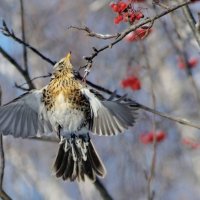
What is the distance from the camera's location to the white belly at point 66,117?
3.64 metres

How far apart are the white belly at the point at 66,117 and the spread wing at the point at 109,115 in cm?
8

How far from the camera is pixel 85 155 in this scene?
146 inches

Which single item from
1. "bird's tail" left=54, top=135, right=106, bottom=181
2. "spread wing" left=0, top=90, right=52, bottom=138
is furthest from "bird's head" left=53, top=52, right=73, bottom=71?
"bird's tail" left=54, top=135, right=106, bottom=181

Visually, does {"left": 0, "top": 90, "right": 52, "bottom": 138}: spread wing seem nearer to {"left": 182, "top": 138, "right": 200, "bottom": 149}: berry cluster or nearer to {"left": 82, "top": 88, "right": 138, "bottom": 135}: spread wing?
{"left": 82, "top": 88, "right": 138, "bottom": 135}: spread wing

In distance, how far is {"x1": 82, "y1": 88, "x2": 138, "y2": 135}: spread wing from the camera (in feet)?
11.3

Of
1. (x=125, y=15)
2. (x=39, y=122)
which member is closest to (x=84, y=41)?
(x=39, y=122)

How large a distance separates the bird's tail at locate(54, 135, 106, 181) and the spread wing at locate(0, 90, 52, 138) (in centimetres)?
15

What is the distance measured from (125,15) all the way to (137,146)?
4.38 meters

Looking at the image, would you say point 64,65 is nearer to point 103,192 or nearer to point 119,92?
point 103,192

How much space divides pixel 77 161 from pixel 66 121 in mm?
249

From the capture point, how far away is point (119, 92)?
7227 mm

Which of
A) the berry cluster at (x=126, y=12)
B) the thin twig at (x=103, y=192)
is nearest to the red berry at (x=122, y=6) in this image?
the berry cluster at (x=126, y=12)

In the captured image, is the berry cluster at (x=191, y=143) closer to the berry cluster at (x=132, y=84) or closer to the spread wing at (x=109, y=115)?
the berry cluster at (x=132, y=84)

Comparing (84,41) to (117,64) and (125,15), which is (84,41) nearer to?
(117,64)
